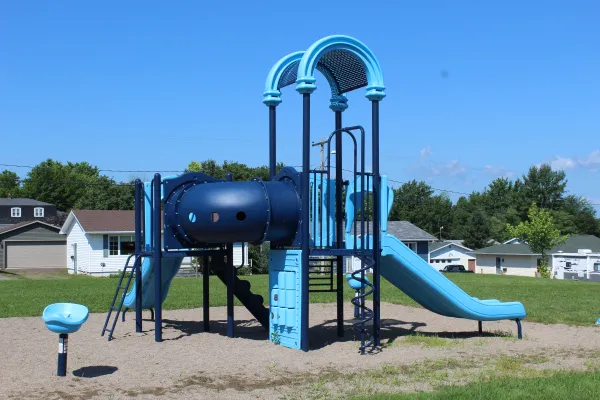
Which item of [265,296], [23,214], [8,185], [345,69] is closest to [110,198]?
[23,214]

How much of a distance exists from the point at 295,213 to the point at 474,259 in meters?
63.2

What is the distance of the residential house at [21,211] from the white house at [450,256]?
1403 inches

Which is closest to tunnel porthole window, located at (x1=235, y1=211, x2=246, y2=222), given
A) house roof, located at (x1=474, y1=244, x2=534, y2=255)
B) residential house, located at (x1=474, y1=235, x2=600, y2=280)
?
residential house, located at (x1=474, y1=235, x2=600, y2=280)

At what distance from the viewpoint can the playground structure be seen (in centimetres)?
1199

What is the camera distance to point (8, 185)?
92.2 m

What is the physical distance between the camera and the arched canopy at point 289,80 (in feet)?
44.8

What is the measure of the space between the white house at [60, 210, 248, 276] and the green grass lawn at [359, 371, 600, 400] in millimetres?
31122

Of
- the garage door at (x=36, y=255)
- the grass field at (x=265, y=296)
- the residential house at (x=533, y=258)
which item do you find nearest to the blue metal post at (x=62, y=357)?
the grass field at (x=265, y=296)

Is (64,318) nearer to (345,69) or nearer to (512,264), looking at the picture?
(345,69)

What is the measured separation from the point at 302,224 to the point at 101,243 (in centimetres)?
3035

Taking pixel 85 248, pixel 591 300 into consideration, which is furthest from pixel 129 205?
pixel 591 300

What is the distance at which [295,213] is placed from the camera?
12180 mm

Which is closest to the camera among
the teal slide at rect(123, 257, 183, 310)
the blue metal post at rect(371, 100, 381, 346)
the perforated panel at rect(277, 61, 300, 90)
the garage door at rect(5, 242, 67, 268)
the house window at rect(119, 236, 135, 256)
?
the blue metal post at rect(371, 100, 381, 346)

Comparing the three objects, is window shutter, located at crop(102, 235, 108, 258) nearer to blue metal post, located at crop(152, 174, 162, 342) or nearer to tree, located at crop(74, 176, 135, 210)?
tree, located at crop(74, 176, 135, 210)
